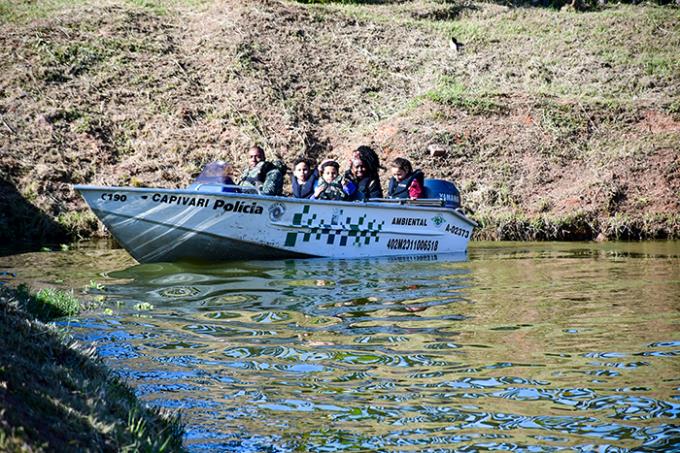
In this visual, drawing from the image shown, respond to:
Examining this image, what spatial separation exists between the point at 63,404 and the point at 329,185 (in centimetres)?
1144

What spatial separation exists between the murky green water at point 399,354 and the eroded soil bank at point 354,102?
7.92m

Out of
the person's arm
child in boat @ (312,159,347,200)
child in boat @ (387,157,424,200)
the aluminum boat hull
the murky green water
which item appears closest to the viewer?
the murky green water

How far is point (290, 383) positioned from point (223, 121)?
64.8 feet

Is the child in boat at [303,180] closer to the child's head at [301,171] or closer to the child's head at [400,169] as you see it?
the child's head at [301,171]

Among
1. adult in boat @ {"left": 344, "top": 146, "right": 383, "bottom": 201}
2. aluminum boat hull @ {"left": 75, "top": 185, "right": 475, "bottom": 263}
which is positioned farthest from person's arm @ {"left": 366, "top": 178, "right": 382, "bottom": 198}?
aluminum boat hull @ {"left": 75, "top": 185, "right": 475, "bottom": 263}

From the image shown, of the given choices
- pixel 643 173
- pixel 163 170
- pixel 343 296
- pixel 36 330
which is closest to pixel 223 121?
pixel 163 170

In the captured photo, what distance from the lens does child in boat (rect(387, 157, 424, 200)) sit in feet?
54.0

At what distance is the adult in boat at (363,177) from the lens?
16156 mm

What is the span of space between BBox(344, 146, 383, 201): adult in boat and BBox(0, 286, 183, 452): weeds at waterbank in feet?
34.8

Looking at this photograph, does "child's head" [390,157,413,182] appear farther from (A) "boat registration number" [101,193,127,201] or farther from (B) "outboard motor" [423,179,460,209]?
(A) "boat registration number" [101,193,127,201]

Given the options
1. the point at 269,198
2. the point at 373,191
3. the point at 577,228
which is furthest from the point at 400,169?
the point at 577,228

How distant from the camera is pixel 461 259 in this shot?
15.8 m

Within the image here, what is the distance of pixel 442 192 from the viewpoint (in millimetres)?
16750

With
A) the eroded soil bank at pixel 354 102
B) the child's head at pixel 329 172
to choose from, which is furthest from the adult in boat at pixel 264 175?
the eroded soil bank at pixel 354 102
